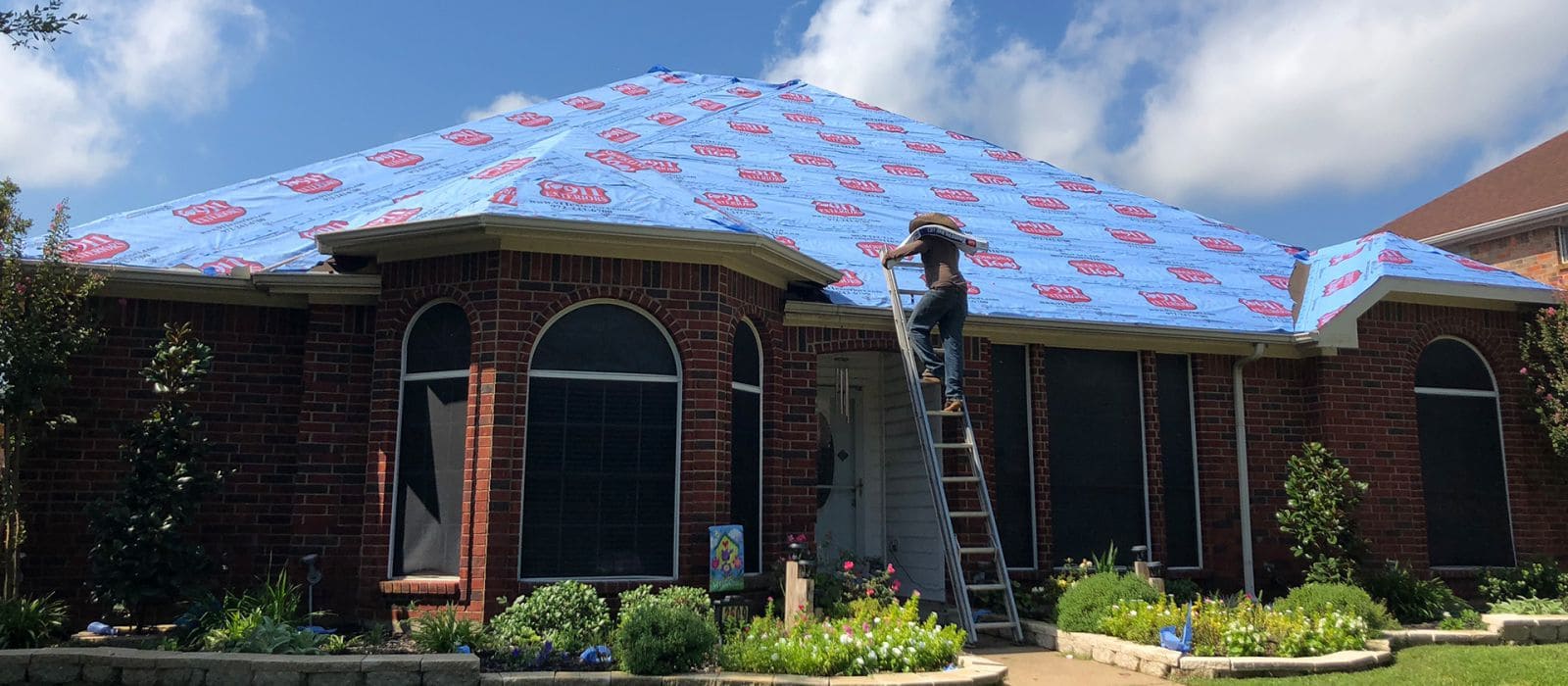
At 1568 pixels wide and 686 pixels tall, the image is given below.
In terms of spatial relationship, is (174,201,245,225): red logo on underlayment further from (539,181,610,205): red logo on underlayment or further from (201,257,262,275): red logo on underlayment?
(539,181,610,205): red logo on underlayment

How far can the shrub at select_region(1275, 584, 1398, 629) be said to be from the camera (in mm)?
8906

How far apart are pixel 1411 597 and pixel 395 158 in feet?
38.4

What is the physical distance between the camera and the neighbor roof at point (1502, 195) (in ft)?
60.6

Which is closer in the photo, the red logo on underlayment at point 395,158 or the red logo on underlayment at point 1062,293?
the red logo on underlayment at point 1062,293

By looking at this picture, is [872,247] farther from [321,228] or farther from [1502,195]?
[1502,195]

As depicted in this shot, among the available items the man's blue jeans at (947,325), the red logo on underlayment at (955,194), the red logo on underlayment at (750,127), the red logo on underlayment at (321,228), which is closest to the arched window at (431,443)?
the red logo on underlayment at (321,228)

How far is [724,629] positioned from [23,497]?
226 inches

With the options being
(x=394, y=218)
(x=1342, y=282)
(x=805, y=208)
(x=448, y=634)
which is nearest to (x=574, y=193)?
(x=394, y=218)

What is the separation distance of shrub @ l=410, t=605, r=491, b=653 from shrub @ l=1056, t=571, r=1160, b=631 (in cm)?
453

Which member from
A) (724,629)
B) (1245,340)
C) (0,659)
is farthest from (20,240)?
(1245,340)

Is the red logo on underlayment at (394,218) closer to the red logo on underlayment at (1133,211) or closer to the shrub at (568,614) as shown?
the shrub at (568,614)

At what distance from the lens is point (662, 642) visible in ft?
22.4

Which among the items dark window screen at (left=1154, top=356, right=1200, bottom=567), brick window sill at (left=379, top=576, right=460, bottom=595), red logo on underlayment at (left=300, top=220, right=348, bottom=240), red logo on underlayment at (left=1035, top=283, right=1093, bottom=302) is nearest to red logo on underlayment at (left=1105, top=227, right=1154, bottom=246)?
red logo on underlayment at (left=1035, top=283, right=1093, bottom=302)

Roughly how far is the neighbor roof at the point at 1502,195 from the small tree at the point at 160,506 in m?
19.5
